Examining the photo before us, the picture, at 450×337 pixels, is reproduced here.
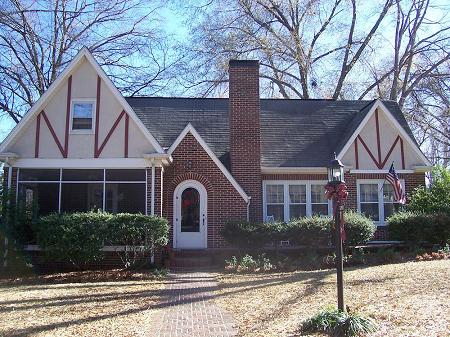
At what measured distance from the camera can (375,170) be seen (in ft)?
58.2

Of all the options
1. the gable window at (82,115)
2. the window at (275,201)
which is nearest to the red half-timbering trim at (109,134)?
the gable window at (82,115)

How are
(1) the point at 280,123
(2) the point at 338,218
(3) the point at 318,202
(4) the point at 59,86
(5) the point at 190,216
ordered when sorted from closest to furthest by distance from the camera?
(2) the point at 338,218
(4) the point at 59,86
(5) the point at 190,216
(3) the point at 318,202
(1) the point at 280,123

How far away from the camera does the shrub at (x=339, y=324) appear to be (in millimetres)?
6594

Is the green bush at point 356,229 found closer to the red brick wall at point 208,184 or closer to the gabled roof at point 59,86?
the red brick wall at point 208,184

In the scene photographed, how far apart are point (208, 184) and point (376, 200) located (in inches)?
249

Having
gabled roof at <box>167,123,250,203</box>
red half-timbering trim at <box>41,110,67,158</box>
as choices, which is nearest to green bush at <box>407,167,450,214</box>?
gabled roof at <box>167,123,250,203</box>

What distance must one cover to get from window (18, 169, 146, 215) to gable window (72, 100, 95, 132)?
4.61 feet

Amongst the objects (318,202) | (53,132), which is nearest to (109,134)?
(53,132)

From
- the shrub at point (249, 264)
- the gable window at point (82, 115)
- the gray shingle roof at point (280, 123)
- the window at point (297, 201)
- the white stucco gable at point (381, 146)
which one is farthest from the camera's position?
the gray shingle roof at point (280, 123)

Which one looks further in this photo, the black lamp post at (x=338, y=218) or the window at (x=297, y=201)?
the window at (x=297, y=201)

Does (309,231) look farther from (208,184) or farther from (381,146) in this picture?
(381,146)

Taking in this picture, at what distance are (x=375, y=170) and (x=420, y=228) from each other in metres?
3.28

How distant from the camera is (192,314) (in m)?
8.45

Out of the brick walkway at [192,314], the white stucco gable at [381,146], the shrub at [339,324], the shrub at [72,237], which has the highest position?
the white stucco gable at [381,146]
